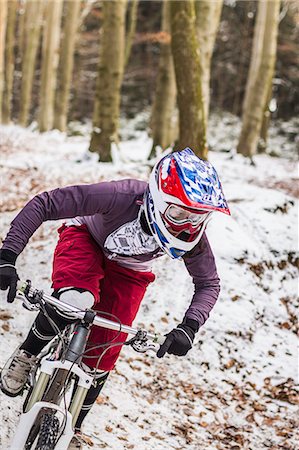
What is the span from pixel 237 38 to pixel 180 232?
104 feet

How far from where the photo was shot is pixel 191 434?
513 cm

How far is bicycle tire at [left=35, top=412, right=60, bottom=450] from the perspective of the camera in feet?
9.93

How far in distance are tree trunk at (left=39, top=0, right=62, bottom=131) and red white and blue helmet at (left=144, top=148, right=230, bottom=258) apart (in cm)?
1986

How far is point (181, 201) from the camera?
321 cm

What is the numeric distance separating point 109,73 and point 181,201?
9444mm

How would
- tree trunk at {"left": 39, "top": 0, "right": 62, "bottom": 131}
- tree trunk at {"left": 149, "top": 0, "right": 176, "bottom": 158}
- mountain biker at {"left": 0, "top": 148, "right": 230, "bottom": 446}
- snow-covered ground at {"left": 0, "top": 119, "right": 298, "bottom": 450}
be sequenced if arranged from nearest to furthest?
1. mountain biker at {"left": 0, "top": 148, "right": 230, "bottom": 446}
2. snow-covered ground at {"left": 0, "top": 119, "right": 298, "bottom": 450}
3. tree trunk at {"left": 149, "top": 0, "right": 176, "bottom": 158}
4. tree trunk at {"left": 39, "top": 0, "right": 62, "bottom": 131}

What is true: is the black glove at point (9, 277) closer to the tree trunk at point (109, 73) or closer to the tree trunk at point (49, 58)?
the tree trunk at point (109, 73)

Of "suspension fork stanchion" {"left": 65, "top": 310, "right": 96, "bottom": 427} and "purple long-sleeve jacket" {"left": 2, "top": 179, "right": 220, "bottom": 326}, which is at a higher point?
"purple long-sleeve jacket" {"left": 2, "top": 179, "right": 220, "bottom": 326}

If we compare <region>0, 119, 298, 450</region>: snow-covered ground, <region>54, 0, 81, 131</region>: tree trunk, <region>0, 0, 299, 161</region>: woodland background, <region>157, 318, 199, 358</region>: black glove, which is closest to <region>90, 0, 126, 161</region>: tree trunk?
→ <region>0, 0, 299, 161</region>: woodland background

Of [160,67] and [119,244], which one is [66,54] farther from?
[119,244]

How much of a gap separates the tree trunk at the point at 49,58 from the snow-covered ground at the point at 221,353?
523 inches

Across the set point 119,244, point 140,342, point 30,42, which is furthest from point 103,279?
point 30,42

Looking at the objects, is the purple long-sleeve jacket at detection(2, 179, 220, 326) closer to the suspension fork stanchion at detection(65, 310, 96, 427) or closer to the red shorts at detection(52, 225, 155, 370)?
the red shorts at detection(52, 225, 155, 370)

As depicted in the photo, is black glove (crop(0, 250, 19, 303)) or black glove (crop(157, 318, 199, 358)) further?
black glove (crop(157, 318, 199, 358))
